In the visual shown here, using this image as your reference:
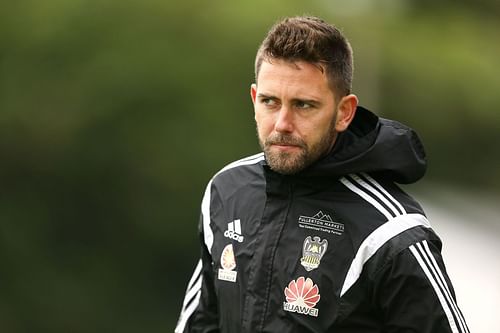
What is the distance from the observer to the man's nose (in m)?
3.54

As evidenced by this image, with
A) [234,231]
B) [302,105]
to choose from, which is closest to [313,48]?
[302,105]

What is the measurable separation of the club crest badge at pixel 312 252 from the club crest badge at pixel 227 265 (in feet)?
0.81

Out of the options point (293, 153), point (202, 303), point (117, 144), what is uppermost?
point (293, 153)

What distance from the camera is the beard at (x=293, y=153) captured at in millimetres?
3572

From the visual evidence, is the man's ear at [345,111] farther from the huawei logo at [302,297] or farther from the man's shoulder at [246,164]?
the huawei logo at [302,297]

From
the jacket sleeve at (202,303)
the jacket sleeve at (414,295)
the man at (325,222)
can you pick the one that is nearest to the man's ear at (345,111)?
the man at (325,222)

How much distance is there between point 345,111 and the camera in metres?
3.67

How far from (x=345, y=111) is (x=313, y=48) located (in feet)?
0.76

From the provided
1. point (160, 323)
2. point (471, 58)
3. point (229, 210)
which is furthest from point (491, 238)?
point (471, 58)

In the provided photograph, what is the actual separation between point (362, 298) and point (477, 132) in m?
11.3

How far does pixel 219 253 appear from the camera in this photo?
149 inches

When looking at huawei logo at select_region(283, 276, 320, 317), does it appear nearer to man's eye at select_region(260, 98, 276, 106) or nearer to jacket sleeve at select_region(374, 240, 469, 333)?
jacket sleeve at select_region(374, 240, 469, 333)

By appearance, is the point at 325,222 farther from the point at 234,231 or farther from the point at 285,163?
the point at 234,231

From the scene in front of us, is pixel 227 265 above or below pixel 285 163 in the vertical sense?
Result: below
